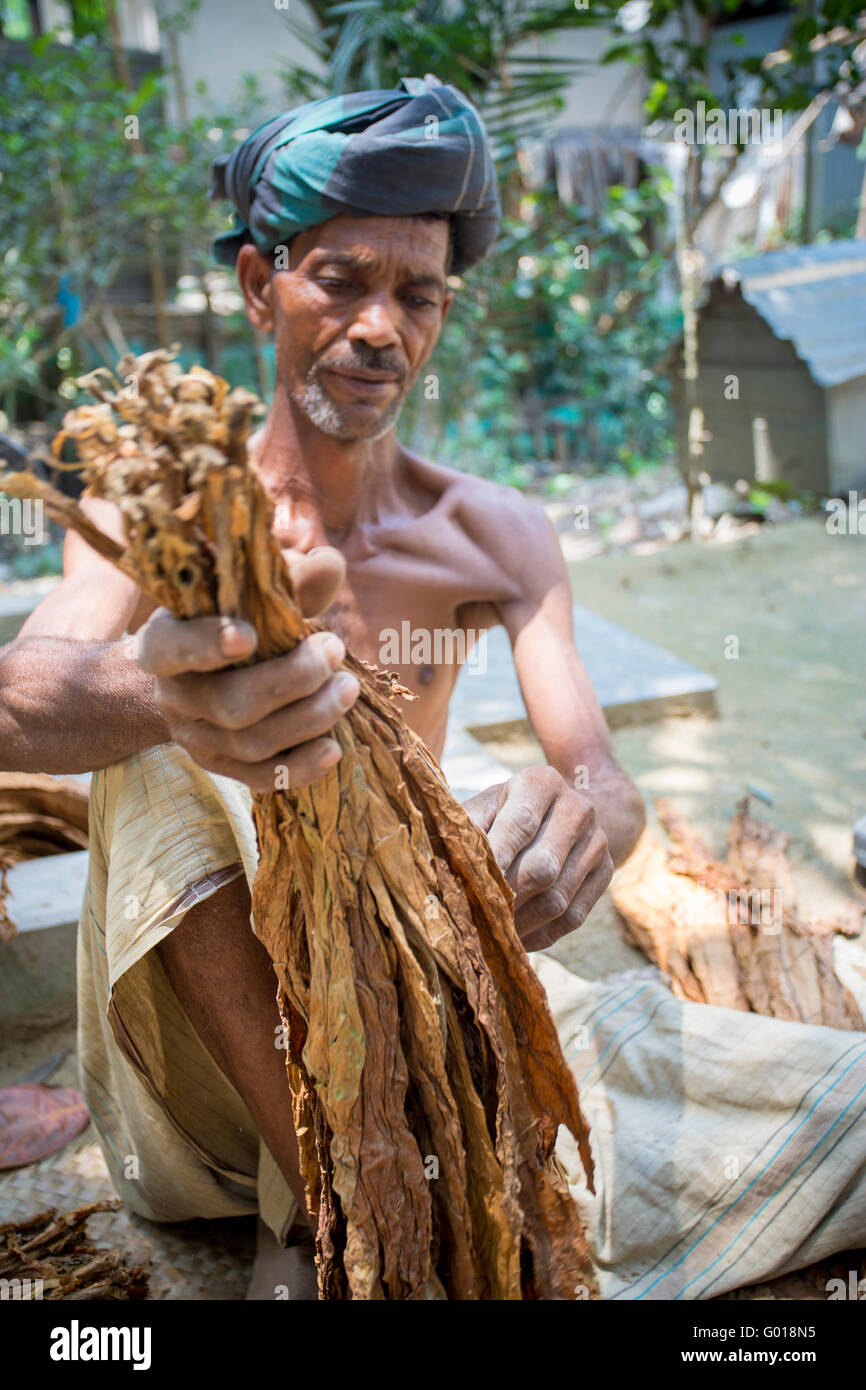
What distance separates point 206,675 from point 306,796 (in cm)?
20

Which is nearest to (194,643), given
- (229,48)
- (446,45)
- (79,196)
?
(446,45)

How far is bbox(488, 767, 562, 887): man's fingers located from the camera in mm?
1481

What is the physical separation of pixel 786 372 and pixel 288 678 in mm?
6288

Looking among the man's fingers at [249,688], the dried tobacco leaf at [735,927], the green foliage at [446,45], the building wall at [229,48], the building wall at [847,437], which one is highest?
the building wall at [229,48]

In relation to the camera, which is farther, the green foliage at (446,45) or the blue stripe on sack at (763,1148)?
the green foliage at (446,45)

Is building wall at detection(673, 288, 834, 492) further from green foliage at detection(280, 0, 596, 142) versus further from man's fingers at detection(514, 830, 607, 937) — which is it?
man's fingers at detection(514, 830, 607, 937)

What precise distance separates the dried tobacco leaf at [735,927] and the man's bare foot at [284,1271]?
3.52 ft

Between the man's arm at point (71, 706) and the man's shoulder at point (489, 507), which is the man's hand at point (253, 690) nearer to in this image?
the man's arm at point (71, 706)

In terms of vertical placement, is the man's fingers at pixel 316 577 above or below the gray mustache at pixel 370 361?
below

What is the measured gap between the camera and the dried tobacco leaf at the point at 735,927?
2357 mm

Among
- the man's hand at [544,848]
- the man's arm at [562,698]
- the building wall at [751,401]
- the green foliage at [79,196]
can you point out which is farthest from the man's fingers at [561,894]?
the building wall at [751,401]

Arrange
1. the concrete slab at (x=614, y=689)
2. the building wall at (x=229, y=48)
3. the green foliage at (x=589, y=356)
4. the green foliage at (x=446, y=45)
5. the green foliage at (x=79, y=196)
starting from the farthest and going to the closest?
the green foliage at (x=589, y=356)
the building wall at (x=229, y=48)
the green foliage at (x=79, y=196)
the green foliage at (x=446, y=45)
the concrete slab at (x=614, y=689)

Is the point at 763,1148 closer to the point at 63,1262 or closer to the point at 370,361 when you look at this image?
the point at 63,1262

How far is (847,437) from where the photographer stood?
6.54 metres
